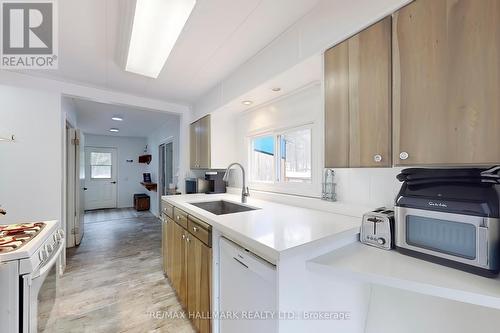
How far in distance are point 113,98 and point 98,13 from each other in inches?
65.2

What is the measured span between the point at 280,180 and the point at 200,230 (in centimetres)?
108

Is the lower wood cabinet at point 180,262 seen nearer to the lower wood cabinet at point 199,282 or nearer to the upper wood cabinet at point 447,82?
the lower wood cabinet at point 199,282

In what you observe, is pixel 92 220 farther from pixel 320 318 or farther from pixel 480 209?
pixel 480 209

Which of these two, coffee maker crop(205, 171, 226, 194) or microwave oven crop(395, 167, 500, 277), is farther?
coffee maker crop(205, 171, 226, 194)

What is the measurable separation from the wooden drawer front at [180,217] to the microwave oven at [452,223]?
155 centimetres

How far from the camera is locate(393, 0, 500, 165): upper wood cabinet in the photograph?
2.38 ft

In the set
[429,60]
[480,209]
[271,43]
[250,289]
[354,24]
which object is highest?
[271,43]

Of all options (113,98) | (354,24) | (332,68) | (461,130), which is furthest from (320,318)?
(113,98)

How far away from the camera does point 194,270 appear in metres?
1.64

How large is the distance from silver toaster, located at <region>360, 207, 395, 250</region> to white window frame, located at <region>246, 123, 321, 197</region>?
0.64 metres

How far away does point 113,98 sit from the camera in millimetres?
2914

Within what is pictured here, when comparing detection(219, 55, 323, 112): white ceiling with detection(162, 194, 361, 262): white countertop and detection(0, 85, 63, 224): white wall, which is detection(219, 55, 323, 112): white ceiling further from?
detection(0, 85, 63, 224): white wall

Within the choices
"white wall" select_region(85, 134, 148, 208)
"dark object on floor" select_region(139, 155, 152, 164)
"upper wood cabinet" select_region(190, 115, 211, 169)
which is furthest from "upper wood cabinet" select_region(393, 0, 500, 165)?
"white wall" select_region(85, 134, 148, 208)

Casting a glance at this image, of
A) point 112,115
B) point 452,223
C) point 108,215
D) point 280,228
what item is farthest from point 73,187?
point 452,223
